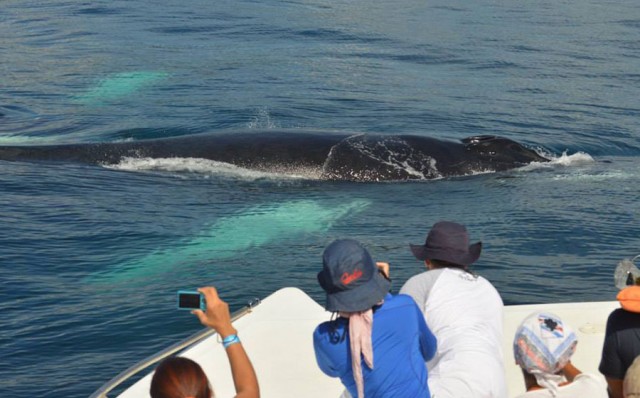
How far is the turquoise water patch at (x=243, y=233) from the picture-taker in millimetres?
11602

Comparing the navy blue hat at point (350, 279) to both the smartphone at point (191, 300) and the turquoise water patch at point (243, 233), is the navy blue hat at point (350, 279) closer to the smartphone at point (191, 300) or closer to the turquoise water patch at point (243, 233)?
the smartphone at point (191, 300)

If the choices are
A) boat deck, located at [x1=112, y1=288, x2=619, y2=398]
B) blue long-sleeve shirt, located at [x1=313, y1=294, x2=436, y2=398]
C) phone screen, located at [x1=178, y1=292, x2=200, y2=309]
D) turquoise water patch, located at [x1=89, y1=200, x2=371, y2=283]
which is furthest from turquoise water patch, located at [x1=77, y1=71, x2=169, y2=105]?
blue long-sleeve shirt, located at [x1=313, y1=294, x2=436, y2=398]

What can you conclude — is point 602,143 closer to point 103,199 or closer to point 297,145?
point 297,145

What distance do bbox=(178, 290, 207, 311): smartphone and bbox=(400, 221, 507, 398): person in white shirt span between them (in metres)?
1.57

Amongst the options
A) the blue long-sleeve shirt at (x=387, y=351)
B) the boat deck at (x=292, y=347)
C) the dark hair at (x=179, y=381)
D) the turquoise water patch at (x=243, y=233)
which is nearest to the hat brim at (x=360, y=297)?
the blue long-sleeve shirt at (x=387, y=351)

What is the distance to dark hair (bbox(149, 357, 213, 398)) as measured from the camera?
4.63m

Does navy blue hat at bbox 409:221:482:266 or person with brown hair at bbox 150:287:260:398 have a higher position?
navy blue hat at bbox 409:221:482:266

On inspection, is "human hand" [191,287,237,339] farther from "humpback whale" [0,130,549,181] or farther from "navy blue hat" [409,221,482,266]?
"humpback whale" [0,130,549,181]

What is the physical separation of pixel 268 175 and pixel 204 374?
11.3m

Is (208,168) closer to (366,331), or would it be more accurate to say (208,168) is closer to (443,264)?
(443,264)

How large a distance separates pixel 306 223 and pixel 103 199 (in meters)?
3.13

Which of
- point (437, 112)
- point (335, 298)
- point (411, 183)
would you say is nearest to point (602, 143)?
point (437, 112)

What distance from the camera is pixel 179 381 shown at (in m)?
4.65

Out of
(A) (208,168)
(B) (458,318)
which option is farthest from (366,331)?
(A) (208,168)
